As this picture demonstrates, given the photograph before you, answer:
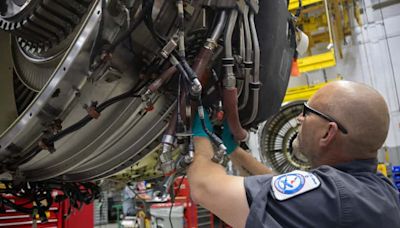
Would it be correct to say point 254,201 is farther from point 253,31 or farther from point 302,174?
point 253,31

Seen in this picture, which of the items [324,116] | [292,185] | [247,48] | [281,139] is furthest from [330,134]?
[281,139]

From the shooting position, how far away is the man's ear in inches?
34.3

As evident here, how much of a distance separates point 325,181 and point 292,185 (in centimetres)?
8

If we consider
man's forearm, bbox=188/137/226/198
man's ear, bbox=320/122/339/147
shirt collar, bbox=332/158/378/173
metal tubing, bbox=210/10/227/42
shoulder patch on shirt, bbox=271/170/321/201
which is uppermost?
metal tubing, bbox=210/10/227/42

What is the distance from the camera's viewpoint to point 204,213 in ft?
11.9

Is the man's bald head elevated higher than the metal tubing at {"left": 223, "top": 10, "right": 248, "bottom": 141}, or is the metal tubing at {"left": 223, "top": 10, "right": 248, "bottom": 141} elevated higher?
the metal tubing at {"left": 223, "top": 10, "right": 248, "bottom": 141}

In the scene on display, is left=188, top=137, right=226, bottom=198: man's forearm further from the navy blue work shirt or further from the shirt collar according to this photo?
the shirt collar

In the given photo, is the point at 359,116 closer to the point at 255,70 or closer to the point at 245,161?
the point at 255,70

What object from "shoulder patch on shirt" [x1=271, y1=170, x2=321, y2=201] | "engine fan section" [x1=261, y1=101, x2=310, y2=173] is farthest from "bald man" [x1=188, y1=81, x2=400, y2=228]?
"engine fan section" [x1=261, y1=101, x2=310, y2=173]

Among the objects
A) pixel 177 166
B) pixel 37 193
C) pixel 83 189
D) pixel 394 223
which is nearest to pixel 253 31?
pixel 177 166

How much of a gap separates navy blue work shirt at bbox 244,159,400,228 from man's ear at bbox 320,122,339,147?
10cm

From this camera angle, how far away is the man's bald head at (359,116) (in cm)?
86

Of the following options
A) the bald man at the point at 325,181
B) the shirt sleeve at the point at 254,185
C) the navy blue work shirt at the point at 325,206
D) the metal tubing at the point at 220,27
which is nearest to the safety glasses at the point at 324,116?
the bald man at the point at 325,181

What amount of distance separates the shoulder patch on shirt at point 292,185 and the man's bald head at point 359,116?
16 centimetres
